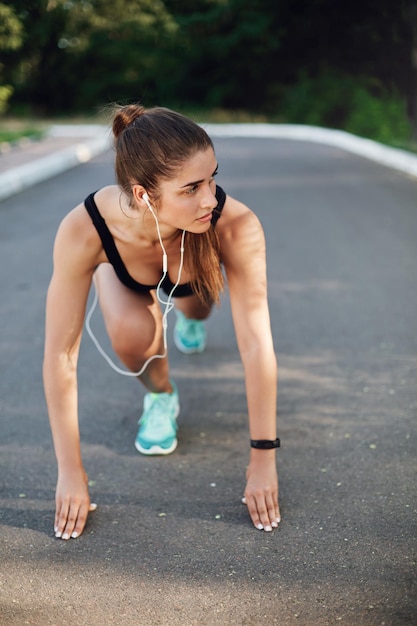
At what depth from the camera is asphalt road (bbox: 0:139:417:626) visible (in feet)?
8.00

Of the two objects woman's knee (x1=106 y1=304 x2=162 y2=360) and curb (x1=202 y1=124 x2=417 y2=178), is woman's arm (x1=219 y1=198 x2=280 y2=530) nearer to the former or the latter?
woman's knee (x1=106 y1=304 x2=162 y2=360)

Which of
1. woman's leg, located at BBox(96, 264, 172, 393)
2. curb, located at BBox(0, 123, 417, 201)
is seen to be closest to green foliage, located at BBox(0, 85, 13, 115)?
curb, located at BBox(0, 123, 417, 201)

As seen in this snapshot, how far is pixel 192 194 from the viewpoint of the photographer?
268cm

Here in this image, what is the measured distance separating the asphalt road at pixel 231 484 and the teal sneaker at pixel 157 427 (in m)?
0.06

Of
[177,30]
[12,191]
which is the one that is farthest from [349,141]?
[177,30]

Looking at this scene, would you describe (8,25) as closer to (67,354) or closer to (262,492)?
(67,354)

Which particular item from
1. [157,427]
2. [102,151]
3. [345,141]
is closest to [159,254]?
[157,427]

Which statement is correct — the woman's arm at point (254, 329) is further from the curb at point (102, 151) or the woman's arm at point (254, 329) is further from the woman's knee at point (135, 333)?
the curb at point (102, 151)

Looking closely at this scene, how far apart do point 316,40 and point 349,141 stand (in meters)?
17.7

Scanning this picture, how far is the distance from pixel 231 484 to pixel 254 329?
631mm

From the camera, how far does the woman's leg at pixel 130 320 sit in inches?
133

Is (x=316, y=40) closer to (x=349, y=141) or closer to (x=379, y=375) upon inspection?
(x=349, y=141)

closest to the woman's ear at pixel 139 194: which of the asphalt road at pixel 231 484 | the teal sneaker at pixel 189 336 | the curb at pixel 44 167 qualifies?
the asphalt road at pixel 231 484

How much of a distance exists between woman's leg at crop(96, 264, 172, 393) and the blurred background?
97.3 ft
